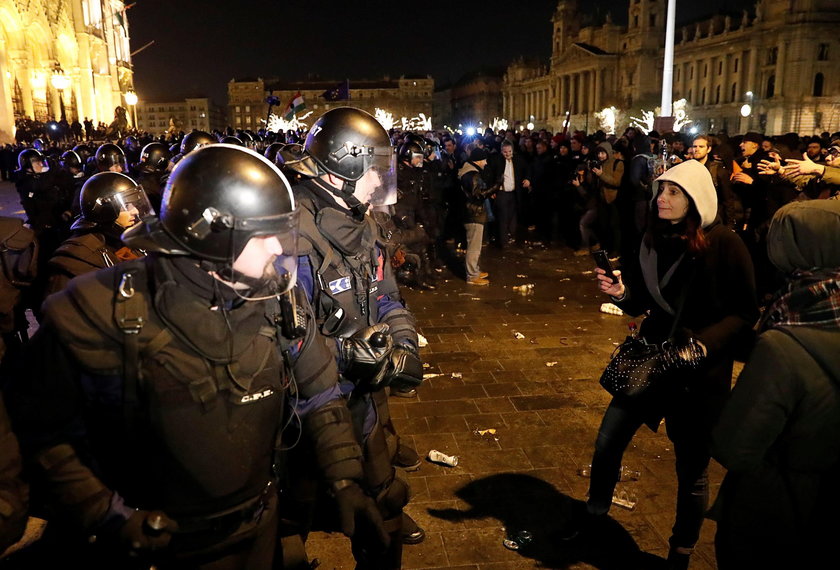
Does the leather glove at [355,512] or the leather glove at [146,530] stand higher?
the leather glove at [146,530]

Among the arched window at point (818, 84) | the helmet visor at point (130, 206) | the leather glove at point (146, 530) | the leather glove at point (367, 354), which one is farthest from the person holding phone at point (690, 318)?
the arched window at point (818, 84)

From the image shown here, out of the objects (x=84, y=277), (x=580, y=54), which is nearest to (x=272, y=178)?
(x=84, y=277)

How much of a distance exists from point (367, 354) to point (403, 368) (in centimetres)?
33

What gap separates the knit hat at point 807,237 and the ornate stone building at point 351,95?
140 m

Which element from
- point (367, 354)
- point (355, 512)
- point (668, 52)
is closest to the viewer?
point (355, 512)

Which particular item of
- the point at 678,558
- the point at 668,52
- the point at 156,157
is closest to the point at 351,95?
the point at 668,52

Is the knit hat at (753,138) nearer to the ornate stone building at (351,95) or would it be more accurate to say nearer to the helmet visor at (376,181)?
the helmet visor at (376,181)

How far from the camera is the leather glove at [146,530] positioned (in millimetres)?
1791

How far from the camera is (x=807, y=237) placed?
80.5 inches

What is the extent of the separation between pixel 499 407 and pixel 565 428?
2.15 ft

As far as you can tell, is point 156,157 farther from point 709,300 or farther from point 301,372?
point 709,300

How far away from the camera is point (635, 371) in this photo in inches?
123

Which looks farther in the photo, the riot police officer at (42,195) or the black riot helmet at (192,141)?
the riot police officer at (42,195)

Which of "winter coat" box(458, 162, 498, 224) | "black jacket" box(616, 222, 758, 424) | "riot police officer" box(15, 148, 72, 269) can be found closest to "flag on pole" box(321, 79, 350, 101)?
"riot police officer" box(15, 148, 72, 269)
